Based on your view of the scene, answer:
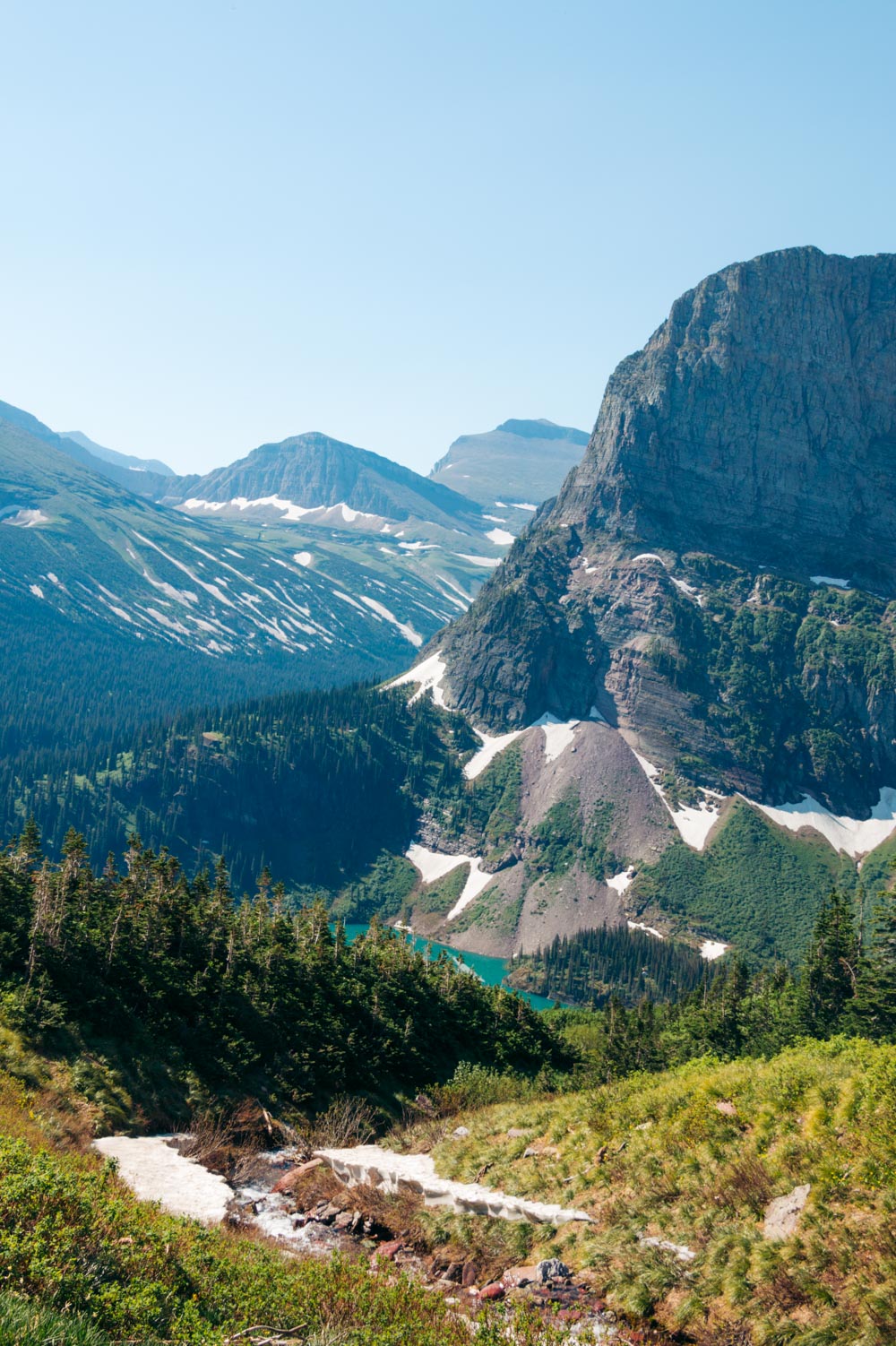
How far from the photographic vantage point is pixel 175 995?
5288 centimetres

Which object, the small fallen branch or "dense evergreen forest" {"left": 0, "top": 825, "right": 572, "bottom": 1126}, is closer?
the small fallen branch

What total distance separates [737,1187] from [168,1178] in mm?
19664

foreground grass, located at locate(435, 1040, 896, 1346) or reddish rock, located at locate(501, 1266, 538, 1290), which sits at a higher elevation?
foreground grass, located at locate(435, 1040, 896, 1346)

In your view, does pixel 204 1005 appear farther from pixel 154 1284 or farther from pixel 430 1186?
pixel 154 1284

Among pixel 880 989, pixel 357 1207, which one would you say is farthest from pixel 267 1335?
pixel 880 989

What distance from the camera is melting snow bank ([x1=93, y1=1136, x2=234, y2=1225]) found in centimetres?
2967

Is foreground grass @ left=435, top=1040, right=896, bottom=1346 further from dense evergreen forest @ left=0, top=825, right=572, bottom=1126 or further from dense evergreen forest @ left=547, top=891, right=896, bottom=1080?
dense evergreen forest @ left=547, top=891, right=896, bottom=1080

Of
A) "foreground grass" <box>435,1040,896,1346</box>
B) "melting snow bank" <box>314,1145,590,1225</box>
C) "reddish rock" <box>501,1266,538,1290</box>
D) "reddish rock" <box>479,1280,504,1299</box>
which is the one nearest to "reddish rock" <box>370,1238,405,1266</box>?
"melting snow bank" <box>314,1145,590,1225</box>

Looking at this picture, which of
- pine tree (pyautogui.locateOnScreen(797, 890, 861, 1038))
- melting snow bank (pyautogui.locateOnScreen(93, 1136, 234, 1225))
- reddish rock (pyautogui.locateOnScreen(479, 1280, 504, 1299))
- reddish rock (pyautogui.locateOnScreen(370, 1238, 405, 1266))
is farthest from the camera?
pine tree (pyautogui.locateOnScreen(797, 890, 861, 1038))

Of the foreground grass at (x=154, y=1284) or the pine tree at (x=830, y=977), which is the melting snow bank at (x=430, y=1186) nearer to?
the foreground grass at (x=154, y=1284)

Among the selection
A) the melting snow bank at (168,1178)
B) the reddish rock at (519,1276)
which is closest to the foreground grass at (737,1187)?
the reddish rock at (519,1276)

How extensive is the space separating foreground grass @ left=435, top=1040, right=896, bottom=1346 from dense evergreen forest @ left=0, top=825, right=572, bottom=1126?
53.9ft

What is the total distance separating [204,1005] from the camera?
53.7m

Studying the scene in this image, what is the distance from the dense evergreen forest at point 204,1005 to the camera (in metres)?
44.7
